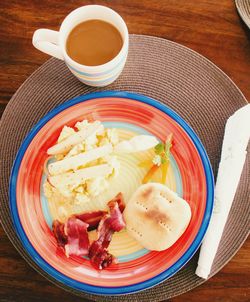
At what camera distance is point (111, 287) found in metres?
1.16

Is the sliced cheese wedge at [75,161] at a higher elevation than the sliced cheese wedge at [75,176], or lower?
higher

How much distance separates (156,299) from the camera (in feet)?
4.00

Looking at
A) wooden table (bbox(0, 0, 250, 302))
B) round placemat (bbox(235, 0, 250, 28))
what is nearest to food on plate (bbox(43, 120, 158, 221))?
wooden table (bbox(0, 0, 250, 302))

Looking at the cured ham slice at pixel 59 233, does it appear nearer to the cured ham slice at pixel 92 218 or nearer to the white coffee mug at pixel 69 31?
the cured ham slice at pixel 92 218

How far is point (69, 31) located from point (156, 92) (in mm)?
285

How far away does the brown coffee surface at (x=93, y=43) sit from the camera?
1174mm

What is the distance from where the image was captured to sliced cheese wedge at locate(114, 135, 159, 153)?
1.21m

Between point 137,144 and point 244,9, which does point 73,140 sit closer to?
point 137,144

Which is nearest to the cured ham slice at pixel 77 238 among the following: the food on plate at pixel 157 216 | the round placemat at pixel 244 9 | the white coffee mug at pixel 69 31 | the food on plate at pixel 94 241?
the food on plate at pixel 94 241

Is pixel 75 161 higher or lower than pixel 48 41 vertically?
lower

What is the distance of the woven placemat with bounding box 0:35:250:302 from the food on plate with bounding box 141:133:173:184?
0.12m

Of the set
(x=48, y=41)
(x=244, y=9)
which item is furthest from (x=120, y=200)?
(x=244, y=9)

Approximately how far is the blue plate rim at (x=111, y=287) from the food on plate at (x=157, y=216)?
0.05 meters

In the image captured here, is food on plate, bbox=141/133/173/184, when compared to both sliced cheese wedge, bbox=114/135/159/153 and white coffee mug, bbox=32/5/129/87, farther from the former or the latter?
white coffee mug, bbox=32/5/129/87
